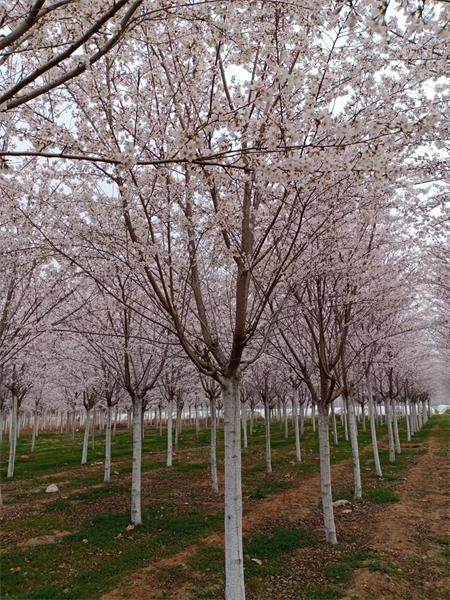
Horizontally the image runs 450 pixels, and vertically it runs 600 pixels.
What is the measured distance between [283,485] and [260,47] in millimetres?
13432

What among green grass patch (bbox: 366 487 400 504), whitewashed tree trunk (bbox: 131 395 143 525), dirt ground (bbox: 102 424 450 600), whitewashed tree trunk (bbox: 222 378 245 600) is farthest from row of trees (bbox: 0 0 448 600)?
green grass patch (bbox: 366 487 400 504)

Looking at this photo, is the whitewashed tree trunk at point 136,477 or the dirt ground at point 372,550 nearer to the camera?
the dirt ground at point 372,550

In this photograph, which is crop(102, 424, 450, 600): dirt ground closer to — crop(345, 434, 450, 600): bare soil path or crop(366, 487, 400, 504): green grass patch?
crop(345, 434, 450, 600): bare soil path

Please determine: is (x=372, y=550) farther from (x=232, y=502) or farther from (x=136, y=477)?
(x=136, y=477)

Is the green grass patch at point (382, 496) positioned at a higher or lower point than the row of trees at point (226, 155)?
lower

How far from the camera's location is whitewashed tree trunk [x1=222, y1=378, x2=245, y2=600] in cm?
538

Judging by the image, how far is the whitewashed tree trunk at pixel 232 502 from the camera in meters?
5.38

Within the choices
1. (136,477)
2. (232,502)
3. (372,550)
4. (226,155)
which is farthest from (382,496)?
(226,155)

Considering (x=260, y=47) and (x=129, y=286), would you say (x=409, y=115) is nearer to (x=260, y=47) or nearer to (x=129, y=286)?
(x=260, y=47)

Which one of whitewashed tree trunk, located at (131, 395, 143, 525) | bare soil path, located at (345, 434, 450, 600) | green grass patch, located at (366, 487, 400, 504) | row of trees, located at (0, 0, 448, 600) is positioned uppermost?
row of trees, located at (0, 0, 448, 600)

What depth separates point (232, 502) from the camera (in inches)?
226

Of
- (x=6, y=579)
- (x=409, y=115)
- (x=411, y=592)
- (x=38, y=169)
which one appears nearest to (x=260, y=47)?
(x=409, y=115)

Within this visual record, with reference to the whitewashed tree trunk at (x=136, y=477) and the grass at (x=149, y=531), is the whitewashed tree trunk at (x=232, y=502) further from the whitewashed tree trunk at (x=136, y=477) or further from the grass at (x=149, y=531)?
the whitewashed tree trunk at (x=136, y=477)

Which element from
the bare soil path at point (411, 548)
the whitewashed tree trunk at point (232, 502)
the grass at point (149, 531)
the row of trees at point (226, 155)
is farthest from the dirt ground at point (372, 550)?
the whitewashed tree trunk at point (232, 502)
